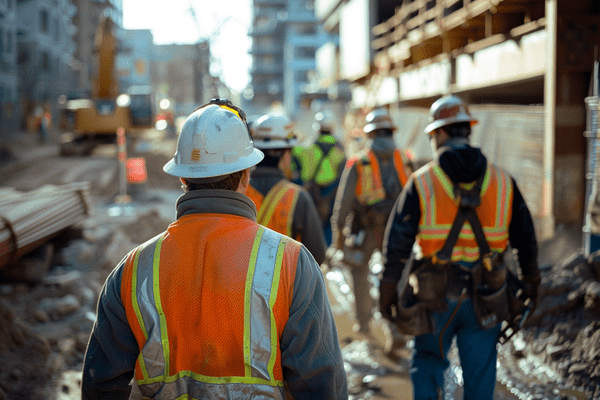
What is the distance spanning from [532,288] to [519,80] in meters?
8.01

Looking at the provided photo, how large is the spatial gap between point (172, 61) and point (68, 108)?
70.2 m

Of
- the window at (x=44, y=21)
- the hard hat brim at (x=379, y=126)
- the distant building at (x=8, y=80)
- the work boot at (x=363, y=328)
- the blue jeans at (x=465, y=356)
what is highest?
the window at (x=44, y=21)

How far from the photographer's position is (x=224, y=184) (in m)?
2.12

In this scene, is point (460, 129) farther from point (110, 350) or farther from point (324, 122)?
point (324, 122)

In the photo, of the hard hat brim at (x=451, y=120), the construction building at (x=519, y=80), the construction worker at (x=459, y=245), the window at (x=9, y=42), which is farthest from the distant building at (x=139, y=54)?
the construction worker at (x=459, y=245)

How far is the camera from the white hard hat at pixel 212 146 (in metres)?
2.09

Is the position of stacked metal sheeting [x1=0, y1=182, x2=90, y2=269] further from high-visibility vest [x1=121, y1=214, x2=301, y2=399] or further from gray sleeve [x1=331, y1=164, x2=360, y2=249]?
high-visibility vest [x1=121, y1=214, x2=301, y2=399]

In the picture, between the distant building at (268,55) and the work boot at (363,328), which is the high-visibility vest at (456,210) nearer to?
the work boot at (363,328)

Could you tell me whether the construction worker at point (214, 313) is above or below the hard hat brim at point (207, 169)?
below

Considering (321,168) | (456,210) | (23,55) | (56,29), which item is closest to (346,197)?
(321,168)

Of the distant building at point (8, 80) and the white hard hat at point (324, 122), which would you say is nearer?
the white hard hat at point (324, 122)

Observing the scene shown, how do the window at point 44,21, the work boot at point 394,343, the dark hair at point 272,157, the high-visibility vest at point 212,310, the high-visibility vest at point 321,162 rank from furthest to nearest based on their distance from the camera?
1. the window at point 44,21
2. the high-visibility vest at point 321,162
3. the work boot at point 394,343
4. the dark hair at point 272,157
5. the high-visibility vest at point 212,310

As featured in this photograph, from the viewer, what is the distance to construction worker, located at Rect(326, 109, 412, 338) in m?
6.04

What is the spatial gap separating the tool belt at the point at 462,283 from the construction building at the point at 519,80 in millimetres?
5033
